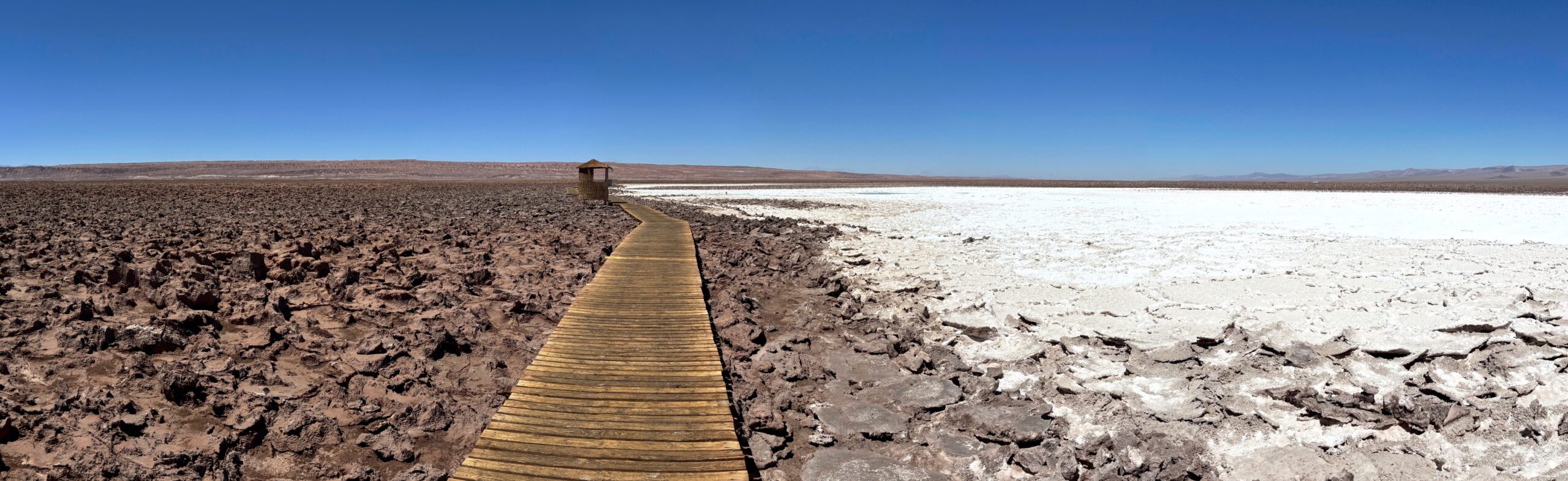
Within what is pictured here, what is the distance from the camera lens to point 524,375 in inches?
178

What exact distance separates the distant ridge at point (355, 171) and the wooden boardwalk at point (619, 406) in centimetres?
9145

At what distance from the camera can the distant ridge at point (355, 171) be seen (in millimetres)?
102375

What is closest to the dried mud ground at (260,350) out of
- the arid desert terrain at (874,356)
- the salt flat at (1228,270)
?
the arid desert terrain at (874,356)

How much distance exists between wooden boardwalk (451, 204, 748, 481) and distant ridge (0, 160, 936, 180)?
300 feet

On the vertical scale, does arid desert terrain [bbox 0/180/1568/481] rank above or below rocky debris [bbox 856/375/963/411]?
above

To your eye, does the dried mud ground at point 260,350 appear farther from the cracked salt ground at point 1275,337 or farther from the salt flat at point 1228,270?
the salt flat at point 1228,270

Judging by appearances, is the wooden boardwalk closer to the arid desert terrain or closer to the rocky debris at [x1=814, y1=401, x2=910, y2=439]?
the arid desert terrain

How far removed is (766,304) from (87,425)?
5451 millimetres

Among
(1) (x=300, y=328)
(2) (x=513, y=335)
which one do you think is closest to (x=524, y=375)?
(2) (x=513, y=335)

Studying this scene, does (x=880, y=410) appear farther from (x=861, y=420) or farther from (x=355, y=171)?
(x=355, y=171)

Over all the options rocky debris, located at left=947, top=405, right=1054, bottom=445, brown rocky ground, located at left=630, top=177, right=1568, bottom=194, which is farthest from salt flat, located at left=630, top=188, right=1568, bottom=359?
brown rocky ground, located at left=630, top=177, right=1568, bottom=194

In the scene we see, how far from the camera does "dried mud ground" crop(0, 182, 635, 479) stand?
3576mm

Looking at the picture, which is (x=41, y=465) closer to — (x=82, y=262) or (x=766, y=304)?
(x=766, y=304)

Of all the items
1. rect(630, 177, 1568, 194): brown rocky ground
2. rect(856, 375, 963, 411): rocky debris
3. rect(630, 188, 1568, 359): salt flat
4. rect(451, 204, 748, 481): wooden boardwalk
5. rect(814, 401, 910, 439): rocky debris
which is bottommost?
rect(814, 401, 910, 439): rocky debris
